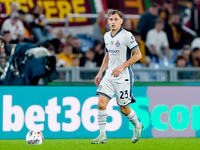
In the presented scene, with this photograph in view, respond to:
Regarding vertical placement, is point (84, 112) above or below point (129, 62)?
below

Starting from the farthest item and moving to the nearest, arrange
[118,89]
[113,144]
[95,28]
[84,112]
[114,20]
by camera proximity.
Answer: [95,28] → [84,112] → [113,144] → [118,89] → [114,20]

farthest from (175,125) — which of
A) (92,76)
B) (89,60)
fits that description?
(89,60)

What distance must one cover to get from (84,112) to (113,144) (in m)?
1.26

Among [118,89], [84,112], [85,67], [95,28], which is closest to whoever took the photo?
[118,89]

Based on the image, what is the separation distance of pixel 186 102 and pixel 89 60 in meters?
4.02

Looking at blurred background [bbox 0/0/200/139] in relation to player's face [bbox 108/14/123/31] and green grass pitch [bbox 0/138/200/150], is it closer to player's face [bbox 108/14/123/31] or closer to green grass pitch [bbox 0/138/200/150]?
green grass pitch [bbox 0/138/200/150]

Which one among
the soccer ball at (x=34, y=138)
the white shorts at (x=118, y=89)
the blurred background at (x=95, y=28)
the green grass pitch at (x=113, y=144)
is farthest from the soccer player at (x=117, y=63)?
the blurred background at (x=95, y=28)

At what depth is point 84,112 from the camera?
851 centimetres

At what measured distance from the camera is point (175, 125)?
28.3ft

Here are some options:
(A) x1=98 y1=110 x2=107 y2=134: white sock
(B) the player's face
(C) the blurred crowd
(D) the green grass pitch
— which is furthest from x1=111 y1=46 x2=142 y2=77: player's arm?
(C) the blurred crowd

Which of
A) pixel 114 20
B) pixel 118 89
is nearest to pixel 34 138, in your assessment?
pixel 118 89

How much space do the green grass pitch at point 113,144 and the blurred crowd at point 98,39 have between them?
14.0 feet

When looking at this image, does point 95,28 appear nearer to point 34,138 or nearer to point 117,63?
point 117,63

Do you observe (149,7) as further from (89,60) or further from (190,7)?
(89,60)
